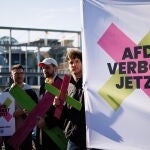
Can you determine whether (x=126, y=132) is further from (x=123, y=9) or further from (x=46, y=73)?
(x=46, y=73)

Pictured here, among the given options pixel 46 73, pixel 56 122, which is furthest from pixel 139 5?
pixel 46 73

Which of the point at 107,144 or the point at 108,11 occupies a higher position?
the point at 108,11

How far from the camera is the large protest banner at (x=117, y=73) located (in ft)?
9.79

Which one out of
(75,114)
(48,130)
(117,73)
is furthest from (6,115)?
(117,73)

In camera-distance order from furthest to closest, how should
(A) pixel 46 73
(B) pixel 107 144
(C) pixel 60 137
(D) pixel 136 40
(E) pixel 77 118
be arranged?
1. (A) pixel 46 73
2. (C) pixel 60 137
3. (E) pixel 77 118
4. (B) pixel 107 144
5. (D) pixel 136 40

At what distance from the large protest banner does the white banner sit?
174 cm

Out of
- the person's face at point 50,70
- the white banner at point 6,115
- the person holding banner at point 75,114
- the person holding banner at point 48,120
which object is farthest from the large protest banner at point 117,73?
the white banner at point 6,115

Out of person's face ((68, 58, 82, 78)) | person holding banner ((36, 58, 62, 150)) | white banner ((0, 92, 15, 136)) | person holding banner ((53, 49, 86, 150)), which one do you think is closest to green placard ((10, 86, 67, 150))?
person holding banner ((36, 58, 62, 150))

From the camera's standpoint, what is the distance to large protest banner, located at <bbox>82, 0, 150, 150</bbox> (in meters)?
2.98

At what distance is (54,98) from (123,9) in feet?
3.67

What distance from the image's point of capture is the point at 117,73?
3.10 m

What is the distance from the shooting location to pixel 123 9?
3.08m

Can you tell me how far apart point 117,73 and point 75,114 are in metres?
0.73

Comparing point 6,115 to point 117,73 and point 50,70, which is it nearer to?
point 50,70
